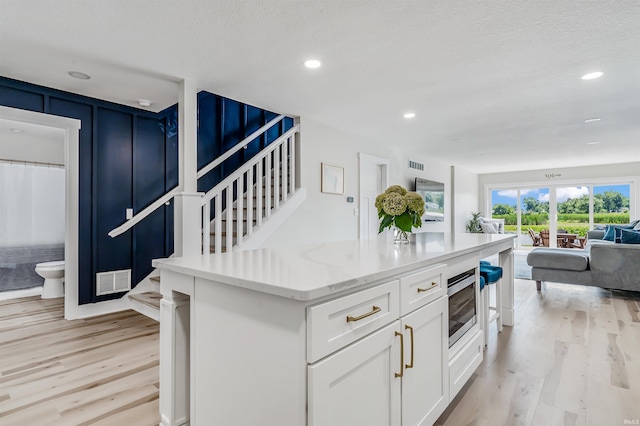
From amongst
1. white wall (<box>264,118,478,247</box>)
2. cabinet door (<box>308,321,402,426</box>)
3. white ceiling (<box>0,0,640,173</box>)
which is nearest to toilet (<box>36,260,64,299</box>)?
white ceiling (<box>0,0,640,173</box>)

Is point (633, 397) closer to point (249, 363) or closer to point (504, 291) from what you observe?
point (504, 291)

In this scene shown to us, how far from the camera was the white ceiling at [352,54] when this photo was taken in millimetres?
2025

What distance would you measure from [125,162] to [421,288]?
3.66 metres

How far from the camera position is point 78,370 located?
2318 mm

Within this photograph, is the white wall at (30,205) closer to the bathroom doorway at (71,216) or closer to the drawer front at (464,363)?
the bathroom doorway at (71,216)

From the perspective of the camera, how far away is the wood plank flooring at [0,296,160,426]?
71.8 inches

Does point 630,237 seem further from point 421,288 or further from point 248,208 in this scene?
point 248,208

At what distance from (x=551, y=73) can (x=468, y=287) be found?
86.6 inches

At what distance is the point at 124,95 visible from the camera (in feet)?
11.4

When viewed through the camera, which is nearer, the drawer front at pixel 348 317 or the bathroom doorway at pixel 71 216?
the drawer front at pixel 348 317

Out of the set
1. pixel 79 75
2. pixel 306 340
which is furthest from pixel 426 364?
pixel 79 75

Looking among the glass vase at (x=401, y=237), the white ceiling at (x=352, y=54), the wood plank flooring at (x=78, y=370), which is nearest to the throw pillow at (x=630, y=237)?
the white ceiling at (x=352, y=54)

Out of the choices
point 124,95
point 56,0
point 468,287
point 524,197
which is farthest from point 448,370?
point 524,197

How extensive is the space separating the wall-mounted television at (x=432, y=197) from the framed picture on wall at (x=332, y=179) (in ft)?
7.77
